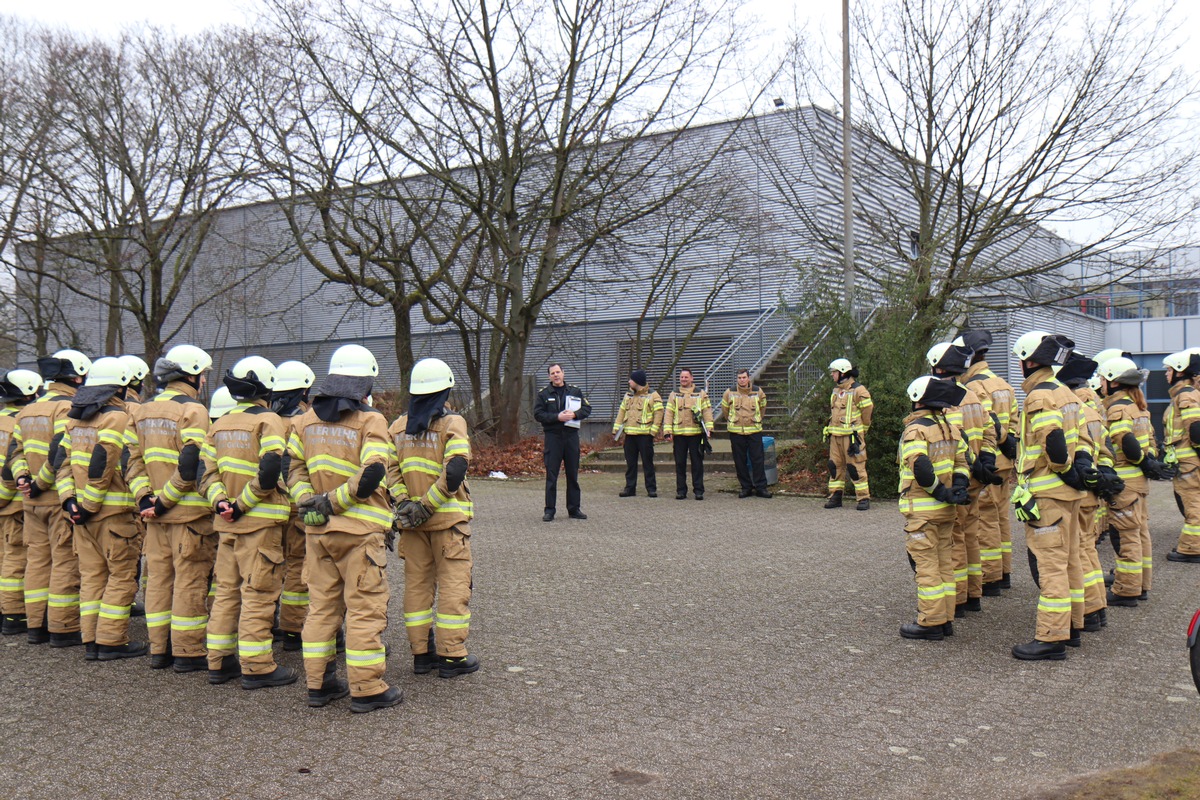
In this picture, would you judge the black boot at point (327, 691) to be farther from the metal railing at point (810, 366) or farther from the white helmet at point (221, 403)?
the metal railing at point (810, 366)

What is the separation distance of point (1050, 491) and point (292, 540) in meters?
5.15

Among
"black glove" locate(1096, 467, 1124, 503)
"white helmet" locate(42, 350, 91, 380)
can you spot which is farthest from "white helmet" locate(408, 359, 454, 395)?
"black glove" locate(1096, 467, 1124, 503)

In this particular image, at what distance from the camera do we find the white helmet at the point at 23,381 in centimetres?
817

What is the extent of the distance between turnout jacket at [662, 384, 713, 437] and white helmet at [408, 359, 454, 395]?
33.5 feet

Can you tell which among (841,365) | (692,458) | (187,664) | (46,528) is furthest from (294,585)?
(692,458)

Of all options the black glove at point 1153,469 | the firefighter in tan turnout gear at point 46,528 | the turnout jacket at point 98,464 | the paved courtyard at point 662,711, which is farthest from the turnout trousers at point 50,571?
the black glove at point 1153,469

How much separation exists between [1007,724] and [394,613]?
4746mm

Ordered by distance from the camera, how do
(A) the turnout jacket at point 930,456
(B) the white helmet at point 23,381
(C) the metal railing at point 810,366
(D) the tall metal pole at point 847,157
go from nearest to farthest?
(A) the turnout jacket at point 930,456 → (B) the white helmet at point 23,381 → (C) the metal railing at point 810,366 → (D) the tall metal pole at point 847,157

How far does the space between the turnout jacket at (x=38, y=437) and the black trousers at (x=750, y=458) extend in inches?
423

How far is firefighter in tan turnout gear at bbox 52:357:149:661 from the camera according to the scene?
6.81m

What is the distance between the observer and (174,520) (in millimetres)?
6484

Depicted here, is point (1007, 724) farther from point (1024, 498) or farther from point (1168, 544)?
point (1168, 544)

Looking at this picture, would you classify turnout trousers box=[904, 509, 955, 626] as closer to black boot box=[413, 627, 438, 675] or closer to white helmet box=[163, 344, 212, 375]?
black boot box=[413, 627, 438, 675]

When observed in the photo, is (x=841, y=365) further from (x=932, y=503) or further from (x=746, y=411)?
(x=932, y=503)
